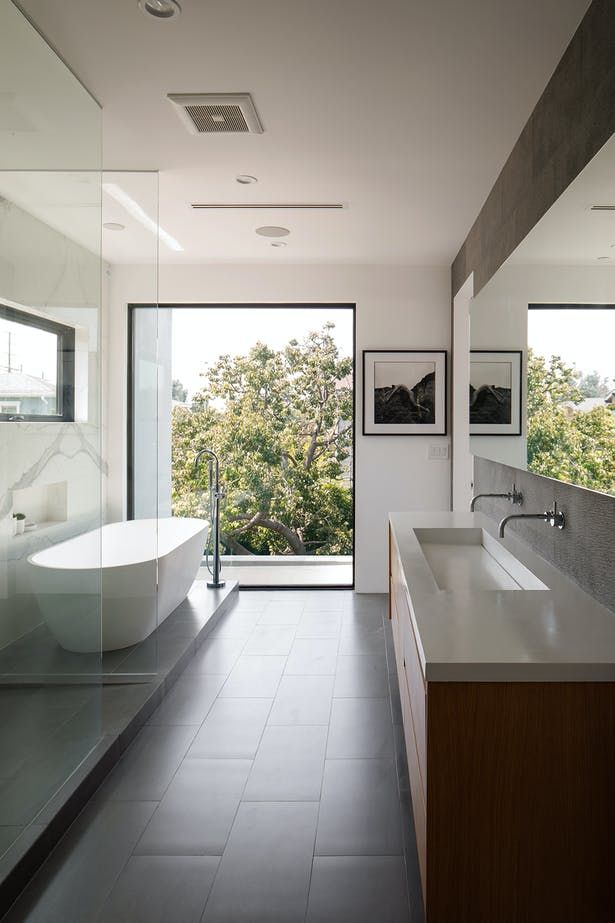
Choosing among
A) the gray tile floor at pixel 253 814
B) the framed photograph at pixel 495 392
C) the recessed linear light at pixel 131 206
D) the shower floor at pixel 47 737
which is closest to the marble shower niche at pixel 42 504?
the shower floor at pixel 47 737

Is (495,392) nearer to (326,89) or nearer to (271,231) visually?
(326,89)

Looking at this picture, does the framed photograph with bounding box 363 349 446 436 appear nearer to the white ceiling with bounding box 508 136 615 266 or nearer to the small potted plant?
the white ceiling with bounding box 508 136 615 266

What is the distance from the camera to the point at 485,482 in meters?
4.06

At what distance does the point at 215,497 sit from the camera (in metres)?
5.27

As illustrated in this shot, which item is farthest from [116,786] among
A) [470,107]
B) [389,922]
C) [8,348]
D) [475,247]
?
[475,247]

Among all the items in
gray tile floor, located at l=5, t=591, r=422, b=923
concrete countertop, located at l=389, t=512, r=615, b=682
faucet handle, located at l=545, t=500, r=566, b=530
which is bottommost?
gray tile floor, located at l=5, t=591, r=422, b=923

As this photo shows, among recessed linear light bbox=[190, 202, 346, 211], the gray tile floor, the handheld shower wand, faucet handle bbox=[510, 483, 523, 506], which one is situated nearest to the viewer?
the gray tile floor

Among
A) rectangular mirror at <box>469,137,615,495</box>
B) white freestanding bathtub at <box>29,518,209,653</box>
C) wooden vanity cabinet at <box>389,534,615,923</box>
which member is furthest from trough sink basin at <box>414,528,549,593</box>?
white freestanding bathtub at <box>29,518,209,653</box>

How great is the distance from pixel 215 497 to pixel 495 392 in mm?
2675

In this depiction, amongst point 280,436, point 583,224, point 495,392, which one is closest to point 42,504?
point 583,224

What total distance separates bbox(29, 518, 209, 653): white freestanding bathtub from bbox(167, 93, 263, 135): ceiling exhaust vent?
5.36 ft

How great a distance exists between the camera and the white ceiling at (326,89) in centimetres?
210

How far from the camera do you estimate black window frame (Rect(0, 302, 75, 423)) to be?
6.91 feet

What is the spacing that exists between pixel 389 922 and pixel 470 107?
2691 millimetres
